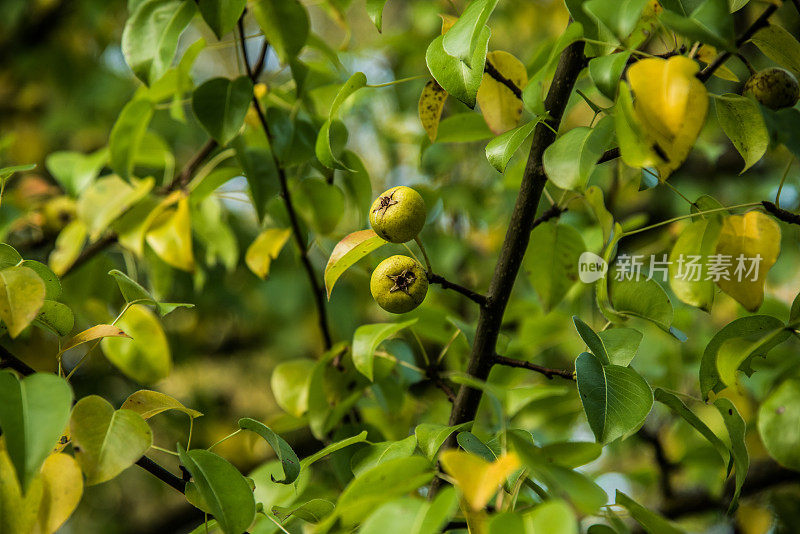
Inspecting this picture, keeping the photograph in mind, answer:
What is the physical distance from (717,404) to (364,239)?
1.26 ft

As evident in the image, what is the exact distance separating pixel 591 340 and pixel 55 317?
0.51 meters

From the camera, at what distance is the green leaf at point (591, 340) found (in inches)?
24.0

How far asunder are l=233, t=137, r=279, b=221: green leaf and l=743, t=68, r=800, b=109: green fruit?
23.3 inches

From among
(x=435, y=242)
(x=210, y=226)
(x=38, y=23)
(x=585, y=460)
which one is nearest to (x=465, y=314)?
(x=435, y=242)

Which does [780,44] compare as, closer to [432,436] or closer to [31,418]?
[432,436]

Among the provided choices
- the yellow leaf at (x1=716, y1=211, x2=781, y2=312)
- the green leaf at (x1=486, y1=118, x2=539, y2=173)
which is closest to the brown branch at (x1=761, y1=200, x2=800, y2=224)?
the yellow leaf at (x1=716, y1=211, x2=781, y2=312)

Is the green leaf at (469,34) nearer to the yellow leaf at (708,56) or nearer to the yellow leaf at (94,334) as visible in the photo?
the yellow leaf at (708,56)

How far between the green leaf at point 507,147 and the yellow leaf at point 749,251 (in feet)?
0.74

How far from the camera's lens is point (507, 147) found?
0.61 metres

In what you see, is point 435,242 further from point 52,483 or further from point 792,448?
point 52,483

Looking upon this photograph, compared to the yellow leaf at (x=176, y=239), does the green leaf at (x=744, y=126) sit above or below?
above

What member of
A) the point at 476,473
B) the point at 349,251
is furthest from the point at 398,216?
the point at 476,473

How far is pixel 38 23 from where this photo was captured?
2.00 m

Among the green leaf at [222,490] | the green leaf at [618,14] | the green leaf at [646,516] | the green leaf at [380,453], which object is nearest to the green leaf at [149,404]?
the green leaf at [222,490]
